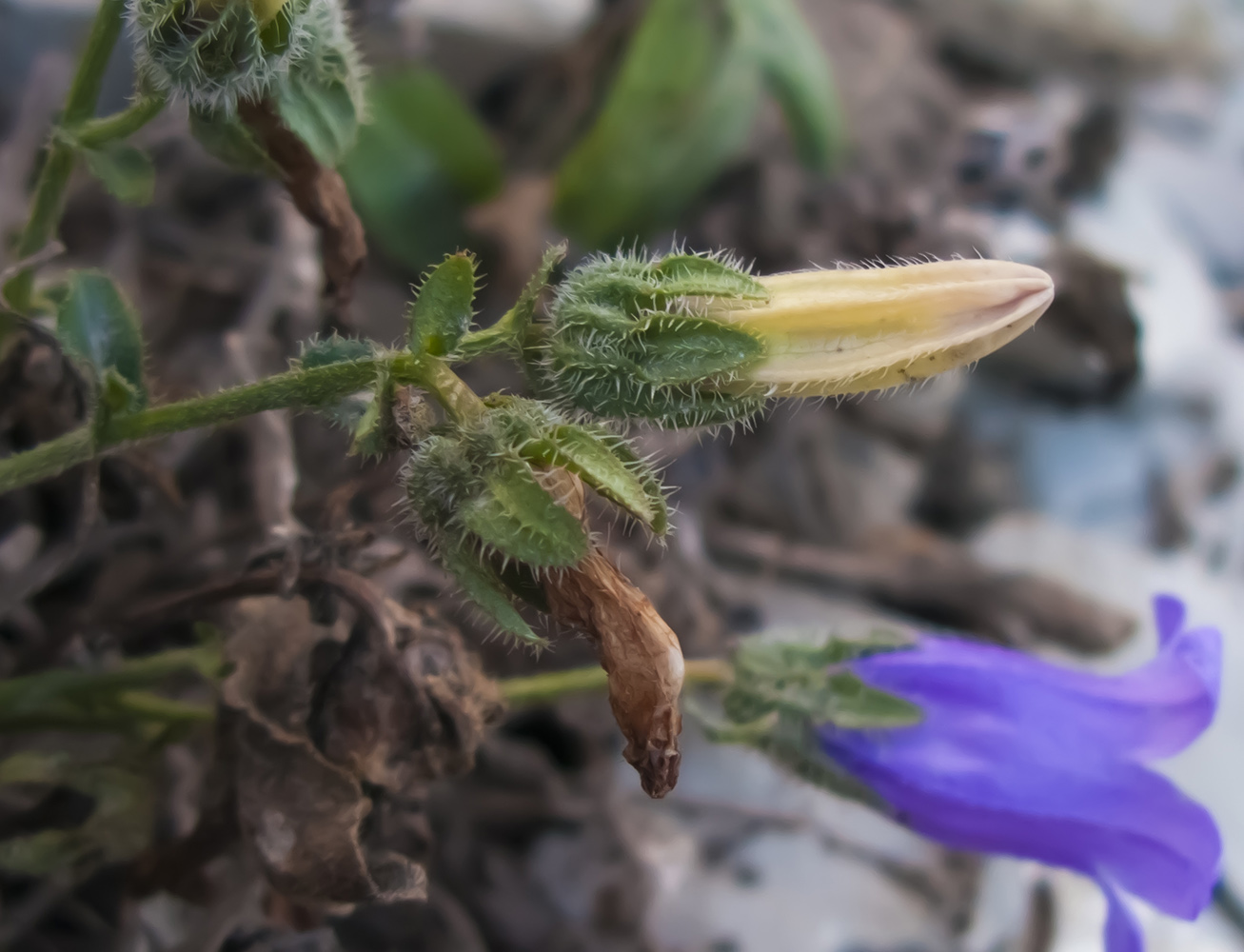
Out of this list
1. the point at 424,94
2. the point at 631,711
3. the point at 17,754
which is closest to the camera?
the point at 631,711

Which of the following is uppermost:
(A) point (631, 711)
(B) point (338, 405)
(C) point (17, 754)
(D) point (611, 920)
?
(B) point (338, 405)

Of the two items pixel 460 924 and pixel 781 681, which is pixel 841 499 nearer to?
pixel 781 681

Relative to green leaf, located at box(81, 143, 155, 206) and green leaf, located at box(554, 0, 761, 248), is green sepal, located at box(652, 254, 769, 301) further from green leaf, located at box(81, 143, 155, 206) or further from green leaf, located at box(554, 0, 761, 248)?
green leaf, located at box(554, 0, 761, 248)

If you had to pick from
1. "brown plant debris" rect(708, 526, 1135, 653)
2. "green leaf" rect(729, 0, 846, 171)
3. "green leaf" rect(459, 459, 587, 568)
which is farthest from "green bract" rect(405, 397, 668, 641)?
"green leaf" rect(729, 0, 846, 171)

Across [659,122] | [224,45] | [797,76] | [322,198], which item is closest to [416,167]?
[659,122]

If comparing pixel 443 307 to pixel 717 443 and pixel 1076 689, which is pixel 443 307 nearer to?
pixel 1076 689

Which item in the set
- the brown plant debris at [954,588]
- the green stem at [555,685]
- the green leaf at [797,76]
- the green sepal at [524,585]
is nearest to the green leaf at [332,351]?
the green sepal at [524,585]

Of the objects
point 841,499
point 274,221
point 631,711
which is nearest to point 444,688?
point 631,711
